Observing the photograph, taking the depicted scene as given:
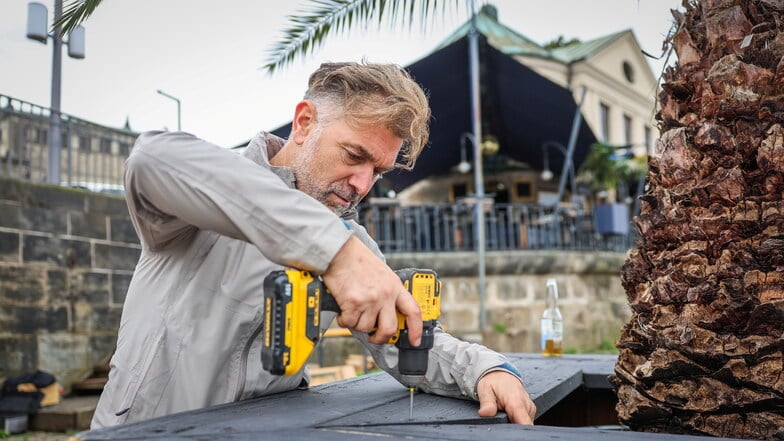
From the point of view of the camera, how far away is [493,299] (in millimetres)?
10055

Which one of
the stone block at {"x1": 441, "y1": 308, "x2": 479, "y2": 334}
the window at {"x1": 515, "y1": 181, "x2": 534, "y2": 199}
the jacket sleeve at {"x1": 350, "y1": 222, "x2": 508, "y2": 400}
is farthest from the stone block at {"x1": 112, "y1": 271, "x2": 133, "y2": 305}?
the window at {"x1": 515, "y1": 181, "x2": 534, "y2": 199}

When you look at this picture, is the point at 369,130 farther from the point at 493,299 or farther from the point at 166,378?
the point at 493,299

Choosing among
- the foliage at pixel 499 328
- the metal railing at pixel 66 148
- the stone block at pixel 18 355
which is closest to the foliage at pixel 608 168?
the foliage at pixel 499 328

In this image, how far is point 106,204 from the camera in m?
7.35

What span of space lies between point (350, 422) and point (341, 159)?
2.61 ft

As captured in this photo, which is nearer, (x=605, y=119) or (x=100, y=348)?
(x=100, y=348)

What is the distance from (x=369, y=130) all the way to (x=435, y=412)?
2.57ft

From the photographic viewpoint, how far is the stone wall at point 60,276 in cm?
638

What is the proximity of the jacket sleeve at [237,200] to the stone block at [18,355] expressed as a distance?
6.17 metres

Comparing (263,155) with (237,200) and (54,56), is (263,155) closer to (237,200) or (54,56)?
(237,200)

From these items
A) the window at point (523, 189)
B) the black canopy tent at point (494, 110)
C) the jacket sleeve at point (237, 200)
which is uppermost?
the black canopy tent at point (494, 110)

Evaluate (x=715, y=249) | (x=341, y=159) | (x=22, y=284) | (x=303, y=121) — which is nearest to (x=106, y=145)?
(x=22, y=284)

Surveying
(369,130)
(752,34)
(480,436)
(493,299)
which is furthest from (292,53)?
(493,299)

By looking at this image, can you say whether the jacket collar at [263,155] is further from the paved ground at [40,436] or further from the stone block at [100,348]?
the stone block at [100,348]
